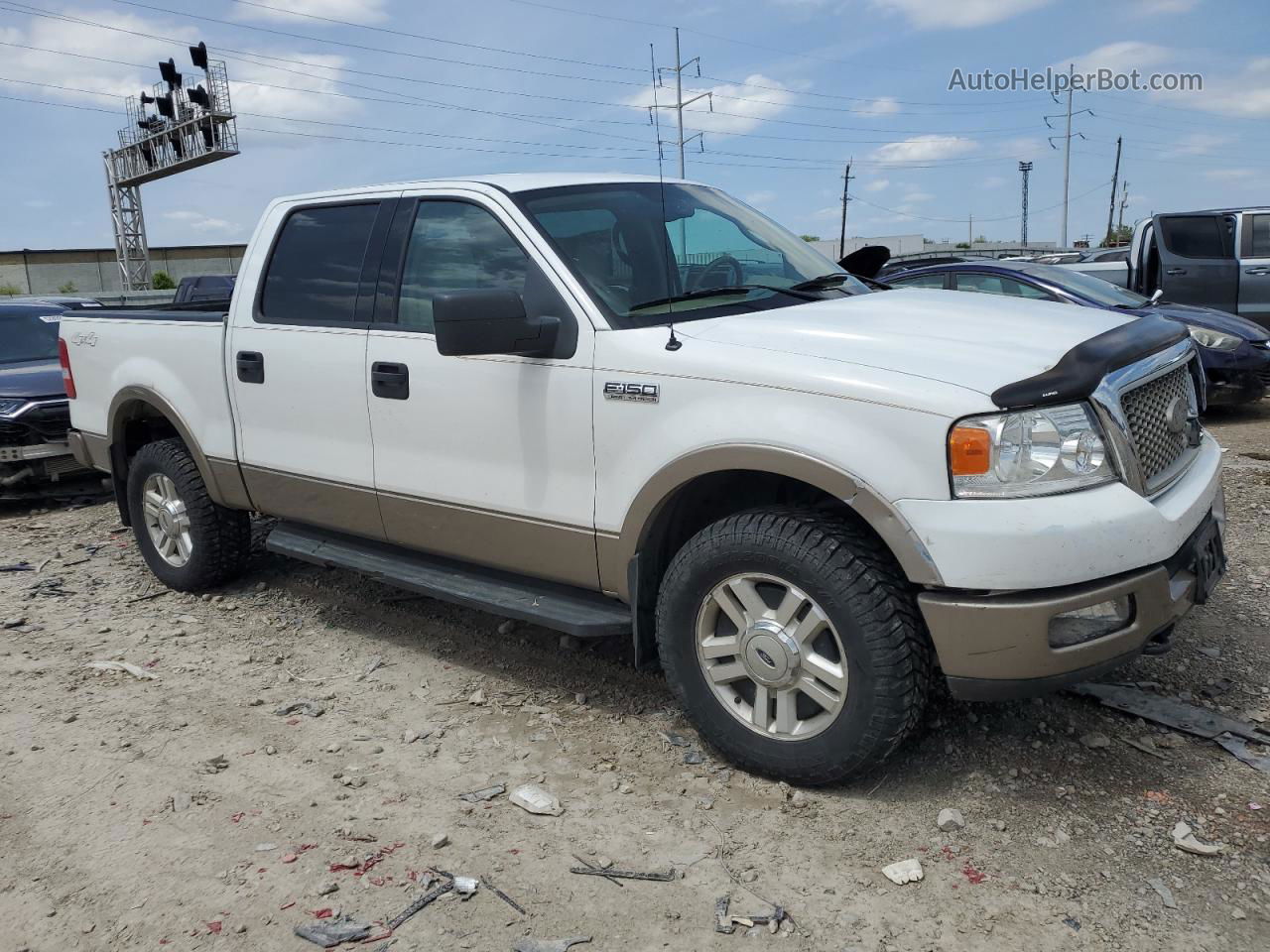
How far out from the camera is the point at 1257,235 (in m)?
11.4

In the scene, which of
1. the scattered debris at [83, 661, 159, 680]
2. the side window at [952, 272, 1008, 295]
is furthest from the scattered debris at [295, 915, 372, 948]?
the side window at [952, 272, 1008, 295]

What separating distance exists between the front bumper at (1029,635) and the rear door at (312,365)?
2430 mm

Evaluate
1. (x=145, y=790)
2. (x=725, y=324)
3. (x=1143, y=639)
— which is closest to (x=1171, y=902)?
(x=1143, y=639)

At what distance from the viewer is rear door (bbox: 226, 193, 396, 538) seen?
446 centimetres

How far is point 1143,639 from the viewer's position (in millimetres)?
3084

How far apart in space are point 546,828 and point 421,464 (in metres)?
1.53

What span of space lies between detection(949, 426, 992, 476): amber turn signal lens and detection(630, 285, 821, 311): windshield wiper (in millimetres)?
1243

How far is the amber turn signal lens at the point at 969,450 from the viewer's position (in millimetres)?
2900

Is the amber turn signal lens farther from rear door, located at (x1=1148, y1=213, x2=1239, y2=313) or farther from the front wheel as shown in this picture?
rear door, located at (x1=1148, y1=213, x2=1239, y2=313)

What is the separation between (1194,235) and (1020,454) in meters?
10.3

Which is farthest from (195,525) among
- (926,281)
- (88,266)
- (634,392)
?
(88,266)

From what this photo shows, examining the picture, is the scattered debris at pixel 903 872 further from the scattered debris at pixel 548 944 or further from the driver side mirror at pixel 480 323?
the driver side mirror at pixel 480 323

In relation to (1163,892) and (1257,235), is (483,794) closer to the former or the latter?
(1163,892)

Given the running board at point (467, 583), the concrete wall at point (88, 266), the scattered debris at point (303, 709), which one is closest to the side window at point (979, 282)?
the running board at point (467, 583)
